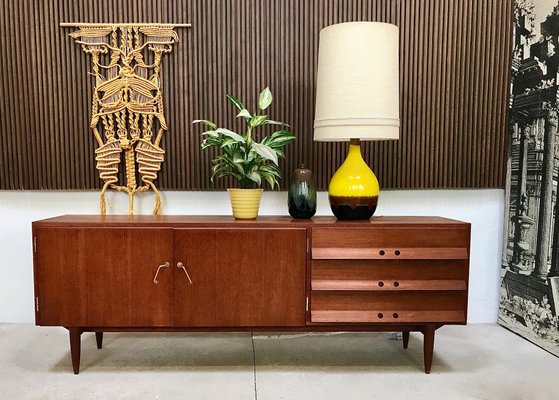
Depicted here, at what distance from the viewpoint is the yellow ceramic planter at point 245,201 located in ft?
6.40

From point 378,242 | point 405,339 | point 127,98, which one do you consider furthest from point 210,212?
point 405,339

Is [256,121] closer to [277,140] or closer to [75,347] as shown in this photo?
[277,140]

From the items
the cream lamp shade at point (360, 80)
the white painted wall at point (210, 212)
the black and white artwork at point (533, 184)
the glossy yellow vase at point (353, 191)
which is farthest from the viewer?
the white painted wall at point (210, 212)

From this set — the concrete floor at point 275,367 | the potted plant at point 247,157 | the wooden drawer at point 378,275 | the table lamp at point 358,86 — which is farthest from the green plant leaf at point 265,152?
the concrete floor at point 275,367

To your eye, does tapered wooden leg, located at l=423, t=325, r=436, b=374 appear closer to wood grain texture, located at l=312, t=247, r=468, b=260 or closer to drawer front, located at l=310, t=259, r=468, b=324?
drawer front, located at l=310, t=259, r=468, b=324

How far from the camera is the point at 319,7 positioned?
2277 millimetres

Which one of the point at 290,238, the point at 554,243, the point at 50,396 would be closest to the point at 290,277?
the point at 290,238

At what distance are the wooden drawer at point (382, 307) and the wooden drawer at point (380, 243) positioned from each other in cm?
17

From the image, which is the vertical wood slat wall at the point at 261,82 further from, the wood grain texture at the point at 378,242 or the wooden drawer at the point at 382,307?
the wooden drawer at the point at 382,307

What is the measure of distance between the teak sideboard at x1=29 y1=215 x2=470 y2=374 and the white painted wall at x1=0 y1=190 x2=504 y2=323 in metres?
0.58

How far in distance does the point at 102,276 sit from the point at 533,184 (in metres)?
2.16

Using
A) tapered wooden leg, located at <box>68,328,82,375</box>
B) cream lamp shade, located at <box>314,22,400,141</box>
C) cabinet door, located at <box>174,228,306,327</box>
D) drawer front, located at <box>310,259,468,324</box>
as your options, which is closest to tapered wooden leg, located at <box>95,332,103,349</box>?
tapered wooden leg, located at <box>68,328,82,375</box>

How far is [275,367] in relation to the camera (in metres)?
1.95

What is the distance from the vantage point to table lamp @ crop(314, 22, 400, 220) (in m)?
1.82
